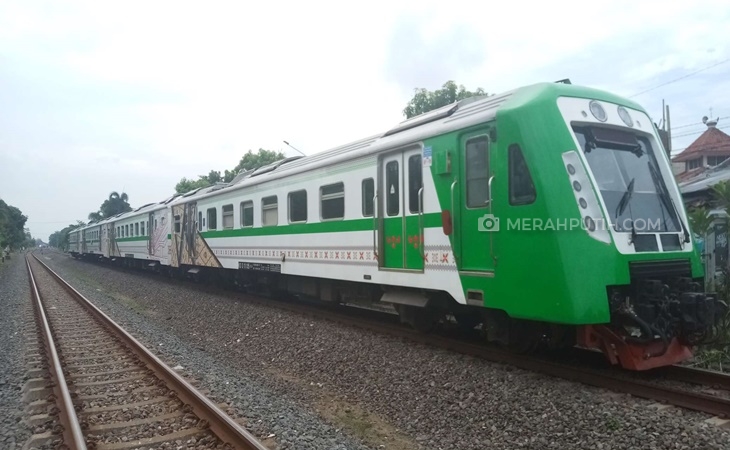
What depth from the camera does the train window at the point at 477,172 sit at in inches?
254

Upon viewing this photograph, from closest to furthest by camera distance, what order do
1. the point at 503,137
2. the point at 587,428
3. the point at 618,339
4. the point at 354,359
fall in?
the point at 587,428
the point at 618,339
the point at 503,137
the point at 354,359

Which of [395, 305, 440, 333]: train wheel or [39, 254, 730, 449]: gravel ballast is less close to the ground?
[395, 305, 440, 333]: train wheel

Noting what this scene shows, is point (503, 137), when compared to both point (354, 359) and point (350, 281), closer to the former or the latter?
point (354, 359)

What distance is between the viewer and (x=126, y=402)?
5801mm

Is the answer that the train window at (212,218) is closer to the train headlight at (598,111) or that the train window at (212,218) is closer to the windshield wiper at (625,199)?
the train headlight at (598,111)

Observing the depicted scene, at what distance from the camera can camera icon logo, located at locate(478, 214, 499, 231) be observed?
6.23m

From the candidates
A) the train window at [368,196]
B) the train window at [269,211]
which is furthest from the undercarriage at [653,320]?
the train window at [269,211]

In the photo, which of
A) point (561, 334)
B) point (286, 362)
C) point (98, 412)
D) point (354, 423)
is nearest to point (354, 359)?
point (286, 362)

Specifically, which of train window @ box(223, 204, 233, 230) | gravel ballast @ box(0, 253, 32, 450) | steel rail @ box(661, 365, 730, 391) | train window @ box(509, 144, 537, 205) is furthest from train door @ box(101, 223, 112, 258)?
steel rail @ box(661, 365, 730, 391)

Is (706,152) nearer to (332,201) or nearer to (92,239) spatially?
(332,201)

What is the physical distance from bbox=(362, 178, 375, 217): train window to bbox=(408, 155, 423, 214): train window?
2.99 ft

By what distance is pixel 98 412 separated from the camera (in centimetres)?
544

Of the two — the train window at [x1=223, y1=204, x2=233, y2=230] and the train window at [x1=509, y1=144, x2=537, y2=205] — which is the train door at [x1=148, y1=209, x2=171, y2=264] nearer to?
the train window at [x1=223, y1=204, x2=233, y2=230]

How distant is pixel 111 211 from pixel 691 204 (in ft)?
328
